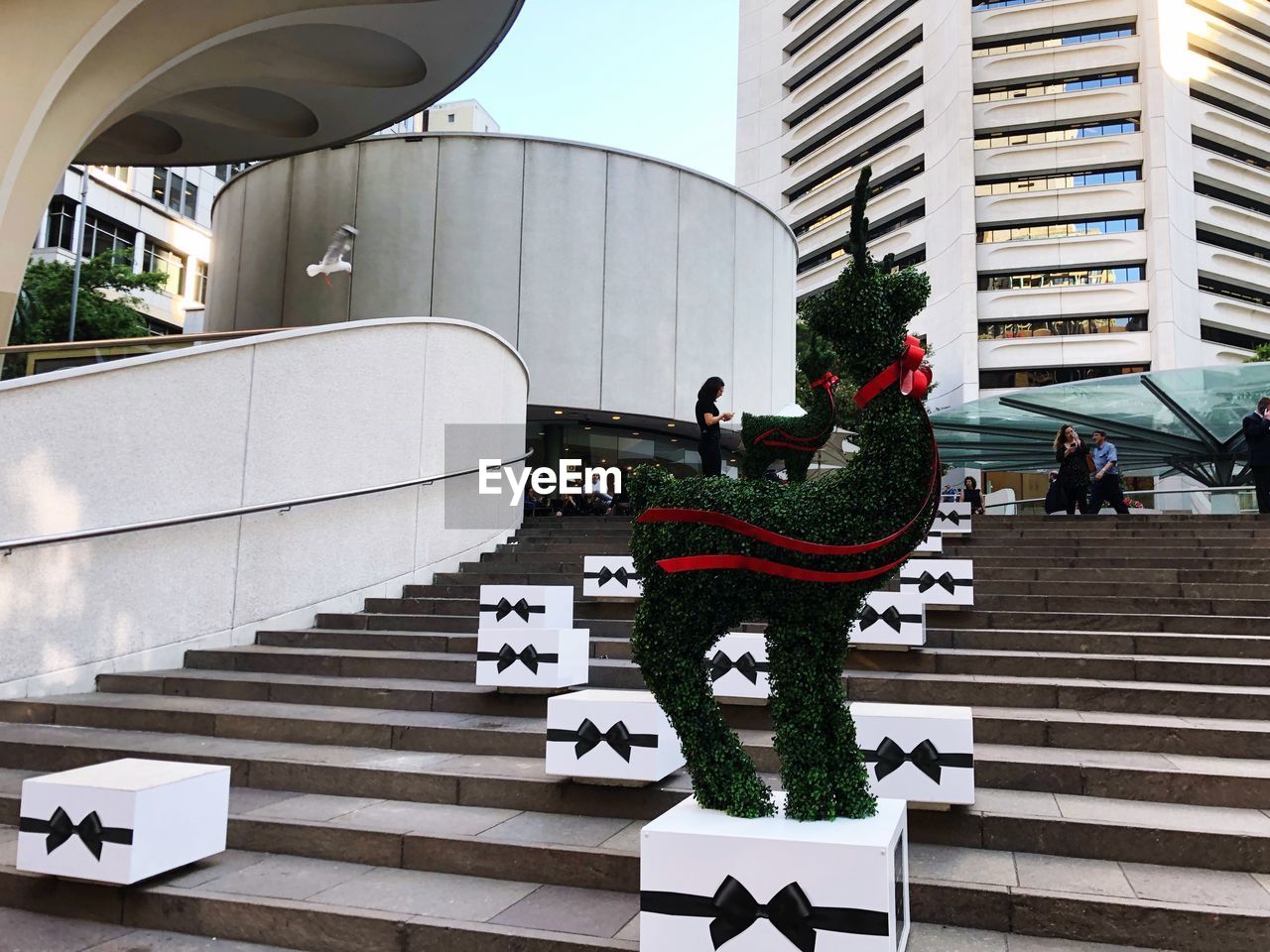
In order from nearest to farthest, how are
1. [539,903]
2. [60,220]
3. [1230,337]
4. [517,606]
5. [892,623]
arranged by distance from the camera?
[539,903] < [892,623] < [517,606] < [60,220] < [1230,337]

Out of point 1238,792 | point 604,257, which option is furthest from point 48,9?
point 1238,792

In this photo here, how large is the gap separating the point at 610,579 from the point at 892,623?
3010 mm

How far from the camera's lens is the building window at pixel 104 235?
4316 cm

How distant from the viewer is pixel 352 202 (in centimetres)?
2162

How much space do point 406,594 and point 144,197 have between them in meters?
45.0

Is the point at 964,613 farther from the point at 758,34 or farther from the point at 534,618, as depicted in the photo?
the point at 758,34

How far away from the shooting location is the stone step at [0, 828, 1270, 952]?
3.77 metres

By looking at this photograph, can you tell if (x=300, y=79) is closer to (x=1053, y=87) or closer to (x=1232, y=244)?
(x=1053, y=87)

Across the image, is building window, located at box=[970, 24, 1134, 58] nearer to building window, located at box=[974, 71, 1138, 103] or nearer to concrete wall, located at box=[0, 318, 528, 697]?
building window, located at box=[974, 71, 1138, 103]

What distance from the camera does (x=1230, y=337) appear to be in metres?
48.5

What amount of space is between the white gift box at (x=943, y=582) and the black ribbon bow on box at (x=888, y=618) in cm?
114

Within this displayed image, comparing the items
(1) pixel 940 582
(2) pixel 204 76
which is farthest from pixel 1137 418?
(2) pixel 204 76

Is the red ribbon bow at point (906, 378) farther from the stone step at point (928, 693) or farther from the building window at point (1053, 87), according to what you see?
the building window at point (1053, 87)

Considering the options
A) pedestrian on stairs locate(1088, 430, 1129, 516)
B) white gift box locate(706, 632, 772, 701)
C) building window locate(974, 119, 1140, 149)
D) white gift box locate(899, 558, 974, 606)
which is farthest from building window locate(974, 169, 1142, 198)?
white gift box locate(706, 632, 772, 701)
